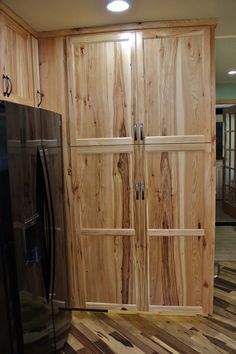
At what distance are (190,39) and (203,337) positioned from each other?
7.18 ft

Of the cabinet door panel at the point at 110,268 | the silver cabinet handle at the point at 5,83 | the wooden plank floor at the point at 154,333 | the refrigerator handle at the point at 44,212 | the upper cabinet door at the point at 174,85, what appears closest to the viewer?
the refrigerator handle at the point at 44,212

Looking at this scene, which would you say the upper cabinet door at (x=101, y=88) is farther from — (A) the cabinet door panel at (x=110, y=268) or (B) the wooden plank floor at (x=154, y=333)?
(B) the wooden plank floor at (x=154, y=333)

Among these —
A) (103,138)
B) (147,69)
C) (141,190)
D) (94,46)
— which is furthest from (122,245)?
(94,46)

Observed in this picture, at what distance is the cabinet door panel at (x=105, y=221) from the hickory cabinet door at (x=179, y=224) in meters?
0.17

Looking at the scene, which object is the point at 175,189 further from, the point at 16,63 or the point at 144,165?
the point at 16,63

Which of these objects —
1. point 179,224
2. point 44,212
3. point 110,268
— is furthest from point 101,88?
point 110,268

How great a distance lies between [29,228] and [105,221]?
0.96 m

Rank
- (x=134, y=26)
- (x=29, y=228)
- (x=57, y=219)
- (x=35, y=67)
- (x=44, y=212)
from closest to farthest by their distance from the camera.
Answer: (x=29, y=228) → (x=44, y=212) → (x=57, y=219) → (x=134, y=26) → (x=35, y=67)

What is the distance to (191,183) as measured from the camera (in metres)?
2.46

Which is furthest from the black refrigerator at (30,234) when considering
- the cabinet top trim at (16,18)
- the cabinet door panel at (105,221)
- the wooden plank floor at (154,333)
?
the cabinet top trim at (16,18)

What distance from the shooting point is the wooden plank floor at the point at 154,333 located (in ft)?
7.32

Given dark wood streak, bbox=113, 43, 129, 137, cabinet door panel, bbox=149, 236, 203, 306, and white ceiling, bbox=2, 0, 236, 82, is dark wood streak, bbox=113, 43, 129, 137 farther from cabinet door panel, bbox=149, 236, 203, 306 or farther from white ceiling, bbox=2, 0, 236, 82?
cabinet door panel, bbox=149, 236, 203, 306

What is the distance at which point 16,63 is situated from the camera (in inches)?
83.8

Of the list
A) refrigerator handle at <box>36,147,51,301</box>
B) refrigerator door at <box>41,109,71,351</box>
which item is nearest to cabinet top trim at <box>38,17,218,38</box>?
refrigerator door at <box>41,109,71,351</box>
